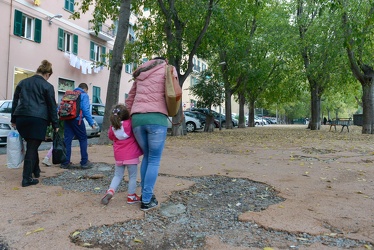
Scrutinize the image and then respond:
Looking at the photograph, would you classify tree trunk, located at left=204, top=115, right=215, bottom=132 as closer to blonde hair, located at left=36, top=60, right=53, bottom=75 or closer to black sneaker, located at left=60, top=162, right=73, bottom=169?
black sneaker, located at left=60, top=162, right=73, bottom=169

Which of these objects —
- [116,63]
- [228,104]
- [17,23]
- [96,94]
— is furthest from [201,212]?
[96,94]

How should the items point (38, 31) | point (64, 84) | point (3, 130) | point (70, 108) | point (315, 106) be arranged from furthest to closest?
point (315, 106)
point (64, 84)
point (38, 31)
point (3, 130)
point (70, 108)

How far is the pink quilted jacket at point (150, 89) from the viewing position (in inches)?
140

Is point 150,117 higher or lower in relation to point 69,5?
lower

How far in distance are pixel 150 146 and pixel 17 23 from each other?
61.3ft

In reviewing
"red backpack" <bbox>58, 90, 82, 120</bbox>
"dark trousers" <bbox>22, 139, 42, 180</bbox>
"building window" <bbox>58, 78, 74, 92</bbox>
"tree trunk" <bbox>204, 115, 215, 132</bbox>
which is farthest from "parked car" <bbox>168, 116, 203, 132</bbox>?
"dark trousers" <bbox>22, 139, 42, 180</bbox>

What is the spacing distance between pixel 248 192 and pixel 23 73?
1877cm

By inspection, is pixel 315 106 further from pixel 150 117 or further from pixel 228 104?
pixel 150 117

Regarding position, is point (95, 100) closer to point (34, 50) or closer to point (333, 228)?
point (34, 50)

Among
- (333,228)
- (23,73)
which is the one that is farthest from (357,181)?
(23,73)

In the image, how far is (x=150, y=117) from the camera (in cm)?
352

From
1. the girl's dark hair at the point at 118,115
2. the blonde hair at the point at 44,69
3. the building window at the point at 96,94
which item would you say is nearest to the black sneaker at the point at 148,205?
the girl's dark hair at the point at 118,115

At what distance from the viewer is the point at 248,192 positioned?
4602 mm

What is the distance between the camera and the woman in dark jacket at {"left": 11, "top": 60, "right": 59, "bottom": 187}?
4.55 meters
